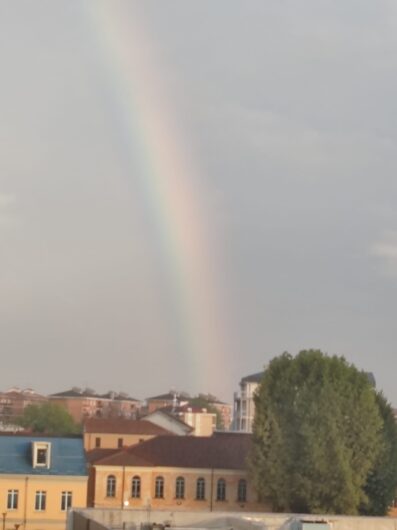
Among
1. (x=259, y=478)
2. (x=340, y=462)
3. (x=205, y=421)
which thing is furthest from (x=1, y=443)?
(x=205, y=421)

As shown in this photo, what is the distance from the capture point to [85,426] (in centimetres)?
9944

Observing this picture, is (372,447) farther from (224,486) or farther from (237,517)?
(237,517)

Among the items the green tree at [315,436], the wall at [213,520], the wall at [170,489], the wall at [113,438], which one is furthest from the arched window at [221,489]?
the wall at [113,438]

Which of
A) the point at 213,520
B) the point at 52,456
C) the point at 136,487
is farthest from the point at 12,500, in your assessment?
the point at 213,520

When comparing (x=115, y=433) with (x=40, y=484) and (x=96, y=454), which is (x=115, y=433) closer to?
(x=96, y=454)

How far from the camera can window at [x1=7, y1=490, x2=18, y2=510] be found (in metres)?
61.1

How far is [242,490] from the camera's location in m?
68.4

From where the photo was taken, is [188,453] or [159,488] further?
[188,453]

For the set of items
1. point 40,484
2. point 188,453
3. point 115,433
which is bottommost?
point 40,484

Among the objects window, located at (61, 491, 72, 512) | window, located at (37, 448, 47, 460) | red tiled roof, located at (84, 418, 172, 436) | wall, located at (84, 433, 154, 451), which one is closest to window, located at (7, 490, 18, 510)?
window, located at (37, 448, 47, 460)

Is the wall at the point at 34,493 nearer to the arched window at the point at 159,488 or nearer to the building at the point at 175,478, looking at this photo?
the building at the point at 175,478

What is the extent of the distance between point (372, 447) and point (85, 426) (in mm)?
39169

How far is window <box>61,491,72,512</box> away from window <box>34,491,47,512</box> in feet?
3.11

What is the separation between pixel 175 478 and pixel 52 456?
26.9 feet
